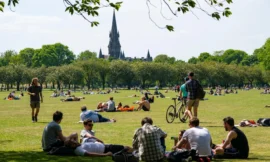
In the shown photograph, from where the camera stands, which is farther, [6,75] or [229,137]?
[6,75]

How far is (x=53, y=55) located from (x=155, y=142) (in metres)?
173

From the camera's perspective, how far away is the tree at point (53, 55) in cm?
17625

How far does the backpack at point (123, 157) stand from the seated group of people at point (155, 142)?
0.20 metres

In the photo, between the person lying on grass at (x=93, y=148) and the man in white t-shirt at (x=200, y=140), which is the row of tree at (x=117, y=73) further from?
the man in white t-shirt at (x=200, y=140)

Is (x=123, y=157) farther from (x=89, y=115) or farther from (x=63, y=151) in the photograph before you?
(x=89, y=115)

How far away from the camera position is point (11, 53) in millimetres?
177625

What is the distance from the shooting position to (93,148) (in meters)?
11.4

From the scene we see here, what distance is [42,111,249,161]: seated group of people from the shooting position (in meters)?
10.2

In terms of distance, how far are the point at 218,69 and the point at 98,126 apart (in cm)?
12665

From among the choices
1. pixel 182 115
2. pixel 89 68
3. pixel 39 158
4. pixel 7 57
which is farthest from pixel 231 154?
pixel 7 57

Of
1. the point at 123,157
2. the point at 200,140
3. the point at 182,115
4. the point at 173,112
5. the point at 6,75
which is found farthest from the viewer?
the point at 6,75

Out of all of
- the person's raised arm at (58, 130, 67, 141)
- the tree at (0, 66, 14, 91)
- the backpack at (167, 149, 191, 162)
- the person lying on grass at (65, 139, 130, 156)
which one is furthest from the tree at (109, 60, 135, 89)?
the backpack at (167, 149, 191, 162)

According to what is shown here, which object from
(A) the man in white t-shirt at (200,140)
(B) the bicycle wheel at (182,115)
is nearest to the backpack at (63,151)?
(A) the man in white t-shirt at (200,140)

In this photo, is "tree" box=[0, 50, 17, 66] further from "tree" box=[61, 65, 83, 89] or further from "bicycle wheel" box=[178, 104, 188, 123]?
"bicycle wheel" box=[178, 104, 188, 123]
